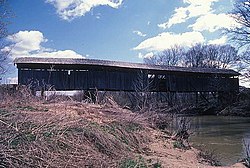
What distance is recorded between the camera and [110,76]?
28891 mm

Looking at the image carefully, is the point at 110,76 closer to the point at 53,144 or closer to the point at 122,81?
the point at 122,81

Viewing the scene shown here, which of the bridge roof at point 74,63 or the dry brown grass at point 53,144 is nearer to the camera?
the dry brown grass at point 53,144

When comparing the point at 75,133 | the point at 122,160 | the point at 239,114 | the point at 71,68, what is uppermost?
the point at 71,68

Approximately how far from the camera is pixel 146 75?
30.7m

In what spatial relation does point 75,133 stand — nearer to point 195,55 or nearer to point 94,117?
point 94,117

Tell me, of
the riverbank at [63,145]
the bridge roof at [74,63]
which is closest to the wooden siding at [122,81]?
the bridge roof at [74,63]

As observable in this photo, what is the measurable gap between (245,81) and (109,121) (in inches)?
1117

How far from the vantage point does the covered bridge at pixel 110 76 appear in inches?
1024

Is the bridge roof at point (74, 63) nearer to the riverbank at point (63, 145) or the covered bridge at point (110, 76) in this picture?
the covered bridge at point (110, 76)

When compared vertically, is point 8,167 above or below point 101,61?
below

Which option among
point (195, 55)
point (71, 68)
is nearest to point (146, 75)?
point (71, 68)

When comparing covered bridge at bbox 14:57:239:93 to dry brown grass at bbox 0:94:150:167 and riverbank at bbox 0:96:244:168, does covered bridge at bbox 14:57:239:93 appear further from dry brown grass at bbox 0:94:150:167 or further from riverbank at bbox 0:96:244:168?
dry brown grass at bbox 0:94:150:167

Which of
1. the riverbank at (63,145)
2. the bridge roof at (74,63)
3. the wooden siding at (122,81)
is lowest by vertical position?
the riverbank at (63,145)

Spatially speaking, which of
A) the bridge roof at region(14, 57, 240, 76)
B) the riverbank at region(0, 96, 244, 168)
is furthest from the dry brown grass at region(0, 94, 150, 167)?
the bridge roof at region(14, 57, 240, 76)
